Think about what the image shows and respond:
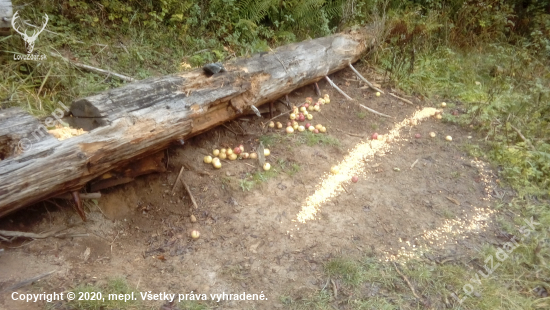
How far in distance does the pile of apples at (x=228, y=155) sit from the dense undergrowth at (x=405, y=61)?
136 cm

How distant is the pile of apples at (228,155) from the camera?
4.04m

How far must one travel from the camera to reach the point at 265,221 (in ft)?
11.7

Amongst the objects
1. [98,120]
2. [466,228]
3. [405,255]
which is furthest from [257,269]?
[466,228]

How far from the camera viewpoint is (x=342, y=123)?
5180 millimetres

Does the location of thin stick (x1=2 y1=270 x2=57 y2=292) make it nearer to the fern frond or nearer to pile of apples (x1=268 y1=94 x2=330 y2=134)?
pile of apples (x1=268 y1=94 x2=330 y2=134)

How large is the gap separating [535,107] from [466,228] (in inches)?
105

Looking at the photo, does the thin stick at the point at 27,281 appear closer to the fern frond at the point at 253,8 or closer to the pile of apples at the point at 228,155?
the pile of apples at the point at 228,155

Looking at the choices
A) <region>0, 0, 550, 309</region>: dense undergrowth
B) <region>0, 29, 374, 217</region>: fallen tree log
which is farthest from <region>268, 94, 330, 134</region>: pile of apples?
<region>0, 0, 550, 309</region>: dense undergrowth

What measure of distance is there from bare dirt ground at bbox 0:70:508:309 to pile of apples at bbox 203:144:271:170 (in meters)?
0.07

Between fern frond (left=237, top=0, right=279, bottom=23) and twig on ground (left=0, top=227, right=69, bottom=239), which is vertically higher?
fern frond (left=237, top=0, right=279, bottom=23)

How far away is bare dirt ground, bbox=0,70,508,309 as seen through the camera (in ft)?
9.68

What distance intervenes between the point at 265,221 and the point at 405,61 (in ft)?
12.9

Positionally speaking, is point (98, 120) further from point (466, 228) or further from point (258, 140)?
point (466, 228)

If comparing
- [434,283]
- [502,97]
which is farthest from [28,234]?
[502,97]
